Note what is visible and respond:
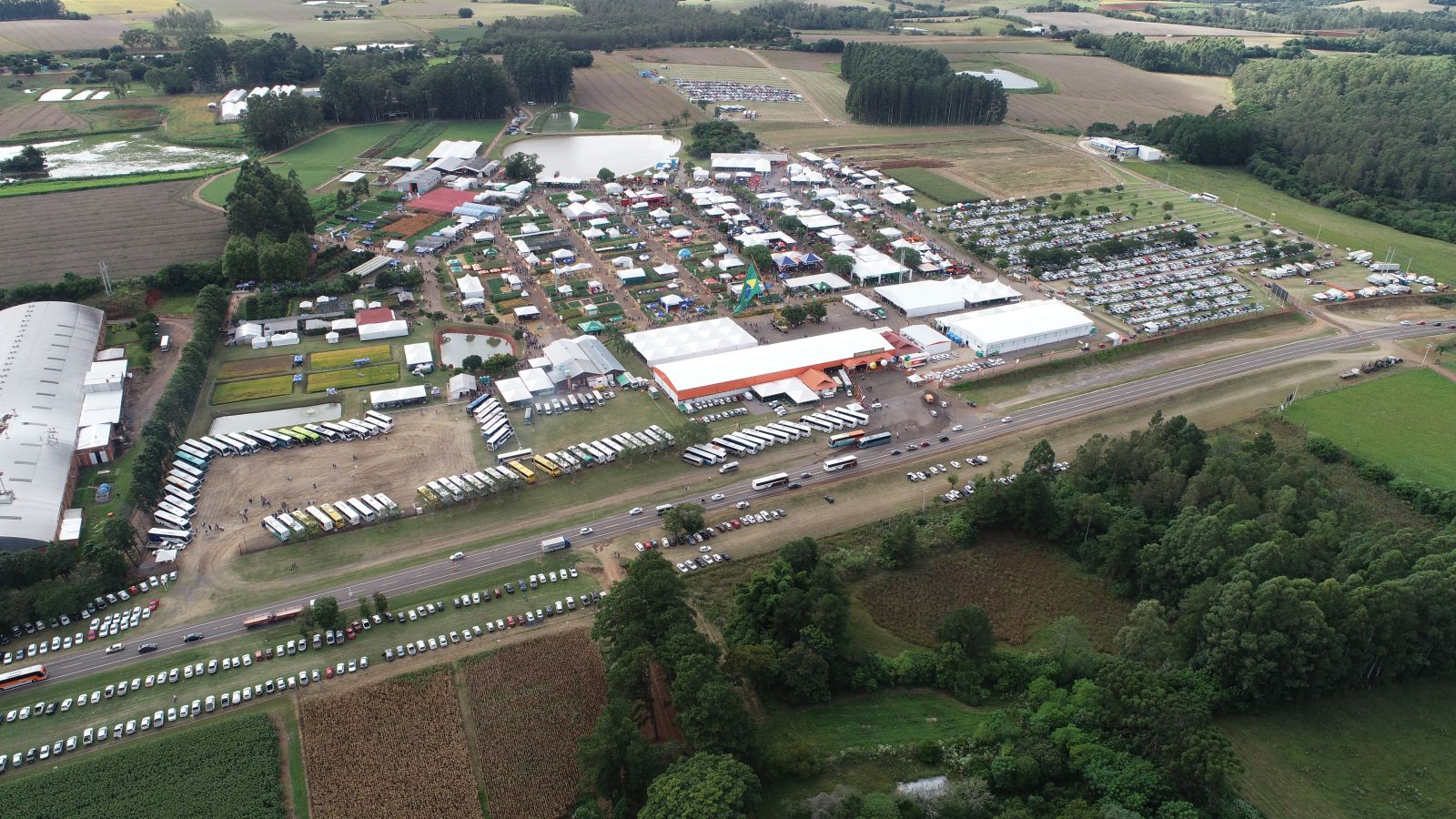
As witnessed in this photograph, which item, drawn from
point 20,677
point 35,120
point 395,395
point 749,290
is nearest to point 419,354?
point 395,395

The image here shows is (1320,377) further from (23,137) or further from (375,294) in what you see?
(23,137)

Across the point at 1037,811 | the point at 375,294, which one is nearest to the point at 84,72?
the point at 375,294

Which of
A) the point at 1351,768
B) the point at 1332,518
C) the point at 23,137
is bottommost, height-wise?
the point at 1351,768

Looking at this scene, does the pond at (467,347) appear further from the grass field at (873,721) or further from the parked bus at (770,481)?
the grass field at (873,721)

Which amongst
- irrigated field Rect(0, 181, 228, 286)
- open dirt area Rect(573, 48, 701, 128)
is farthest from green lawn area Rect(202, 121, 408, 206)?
open dirt area Rect(573, 48, 701, 128)

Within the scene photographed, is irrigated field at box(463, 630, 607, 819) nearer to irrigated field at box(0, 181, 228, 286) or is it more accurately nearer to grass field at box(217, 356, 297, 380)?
grass field at box(217, 356, 297, 380)


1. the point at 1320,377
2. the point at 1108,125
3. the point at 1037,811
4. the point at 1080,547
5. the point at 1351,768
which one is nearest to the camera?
the point at 1037,811

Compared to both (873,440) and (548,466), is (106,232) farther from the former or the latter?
(873,440)
